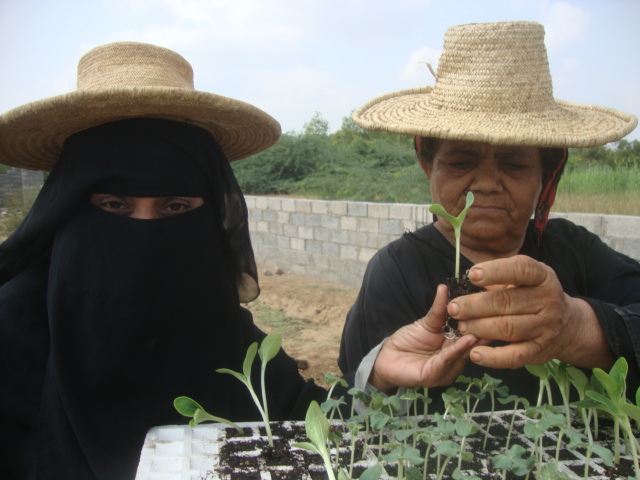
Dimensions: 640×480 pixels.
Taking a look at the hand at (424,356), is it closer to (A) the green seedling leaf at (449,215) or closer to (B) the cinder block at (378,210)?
(A) the green seedling leaf at (449,215)

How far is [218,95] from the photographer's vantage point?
1.52 metres

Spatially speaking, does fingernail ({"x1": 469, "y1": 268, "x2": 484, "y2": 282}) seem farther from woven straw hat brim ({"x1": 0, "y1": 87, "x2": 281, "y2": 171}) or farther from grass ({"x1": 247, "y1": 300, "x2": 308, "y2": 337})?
grass ({"x1": 247, "y1": 300, "x2": 308, "y2": 337})

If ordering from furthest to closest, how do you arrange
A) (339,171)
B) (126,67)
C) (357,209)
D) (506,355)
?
(339,171)
(357,209)
(126,67)
(506,355)

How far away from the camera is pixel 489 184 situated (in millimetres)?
1419

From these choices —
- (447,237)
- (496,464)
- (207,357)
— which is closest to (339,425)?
(496,464)

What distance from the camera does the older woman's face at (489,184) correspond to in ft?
4.71

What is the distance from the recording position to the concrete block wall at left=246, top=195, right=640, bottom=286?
7203 mm

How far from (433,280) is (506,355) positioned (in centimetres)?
59

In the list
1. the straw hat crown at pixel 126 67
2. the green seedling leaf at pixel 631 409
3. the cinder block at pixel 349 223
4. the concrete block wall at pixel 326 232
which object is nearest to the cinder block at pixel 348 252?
the concrete block wall at pixel 326 232

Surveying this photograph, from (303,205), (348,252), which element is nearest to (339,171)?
(303,205)

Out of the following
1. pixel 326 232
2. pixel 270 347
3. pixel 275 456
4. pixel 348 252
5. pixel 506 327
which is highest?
pixel 506 327

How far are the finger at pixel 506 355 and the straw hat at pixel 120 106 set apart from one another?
97cm

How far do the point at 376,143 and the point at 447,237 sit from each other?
1390 cm

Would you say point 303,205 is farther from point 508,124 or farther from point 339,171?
point 508,124
